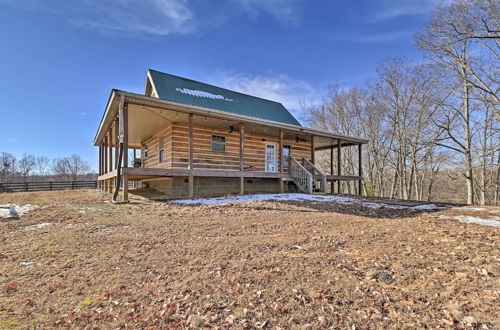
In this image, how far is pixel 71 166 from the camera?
5769 centimetres

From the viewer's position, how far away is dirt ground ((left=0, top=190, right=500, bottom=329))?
2.17 meters

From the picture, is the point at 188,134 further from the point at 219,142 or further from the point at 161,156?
the point at 161,156

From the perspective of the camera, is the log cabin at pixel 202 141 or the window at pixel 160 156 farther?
the window at pixel 160 156

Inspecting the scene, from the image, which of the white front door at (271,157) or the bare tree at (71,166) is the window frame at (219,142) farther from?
the bare tree at (71,166)

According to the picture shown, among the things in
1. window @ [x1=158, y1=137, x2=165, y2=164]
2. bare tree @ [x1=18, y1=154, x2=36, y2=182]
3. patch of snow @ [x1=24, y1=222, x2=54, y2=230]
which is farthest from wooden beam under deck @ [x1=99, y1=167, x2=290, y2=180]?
bare tree @ [x1=18, y1=154, x2=36, y2=182]

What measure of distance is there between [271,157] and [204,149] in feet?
15.5

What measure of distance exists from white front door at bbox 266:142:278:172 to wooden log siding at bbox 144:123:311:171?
1.30 ft

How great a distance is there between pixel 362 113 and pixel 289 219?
20.9 meters

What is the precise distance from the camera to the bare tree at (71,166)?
56500mm

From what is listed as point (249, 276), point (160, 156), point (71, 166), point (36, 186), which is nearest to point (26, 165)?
point (71, 166)

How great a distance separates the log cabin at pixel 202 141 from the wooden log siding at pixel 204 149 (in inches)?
1.8

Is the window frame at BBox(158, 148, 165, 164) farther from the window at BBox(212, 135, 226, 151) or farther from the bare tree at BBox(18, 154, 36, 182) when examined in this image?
the bare tree at BBox(18, 154, 36, 182)

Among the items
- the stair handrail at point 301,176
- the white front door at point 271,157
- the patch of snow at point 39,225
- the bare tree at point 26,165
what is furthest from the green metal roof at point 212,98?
the bare tree at point 26,165

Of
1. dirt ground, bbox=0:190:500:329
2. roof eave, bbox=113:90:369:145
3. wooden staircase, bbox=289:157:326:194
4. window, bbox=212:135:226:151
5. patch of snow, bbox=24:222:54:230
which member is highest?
roof eave, bbox=113:90:369:145
